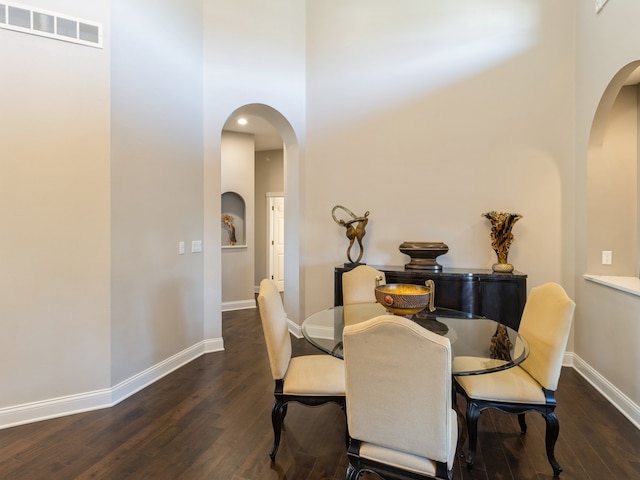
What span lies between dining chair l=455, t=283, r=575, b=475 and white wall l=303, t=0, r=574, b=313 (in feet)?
5.68

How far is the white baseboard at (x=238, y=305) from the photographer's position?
5.68 metres

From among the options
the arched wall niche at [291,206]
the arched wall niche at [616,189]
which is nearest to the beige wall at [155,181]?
the arched wall niche at [291,206]

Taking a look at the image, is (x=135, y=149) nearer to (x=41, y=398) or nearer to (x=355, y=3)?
(x=41, y=398)

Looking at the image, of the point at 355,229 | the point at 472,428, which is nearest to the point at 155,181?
the point at 355,229

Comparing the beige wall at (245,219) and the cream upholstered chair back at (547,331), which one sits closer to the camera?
the cream upholstered chair back at (547,331)

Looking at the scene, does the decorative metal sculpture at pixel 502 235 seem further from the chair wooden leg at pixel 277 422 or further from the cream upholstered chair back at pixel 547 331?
the chair wooden leg at pixel 277 422

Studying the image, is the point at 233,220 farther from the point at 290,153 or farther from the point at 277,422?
the point at 277,422

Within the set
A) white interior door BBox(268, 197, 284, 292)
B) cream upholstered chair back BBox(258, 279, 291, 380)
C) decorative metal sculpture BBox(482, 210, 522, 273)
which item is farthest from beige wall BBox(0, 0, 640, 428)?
white interior door BBox(268, 197, 284, 292)

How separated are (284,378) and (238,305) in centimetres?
394

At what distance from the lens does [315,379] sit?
6.57 feet

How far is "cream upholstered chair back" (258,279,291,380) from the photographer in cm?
195

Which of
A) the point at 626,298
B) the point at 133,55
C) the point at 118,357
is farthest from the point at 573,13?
the point at 118,357

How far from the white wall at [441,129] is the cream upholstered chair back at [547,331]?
1.54 meters

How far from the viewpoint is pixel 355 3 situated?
407cm
